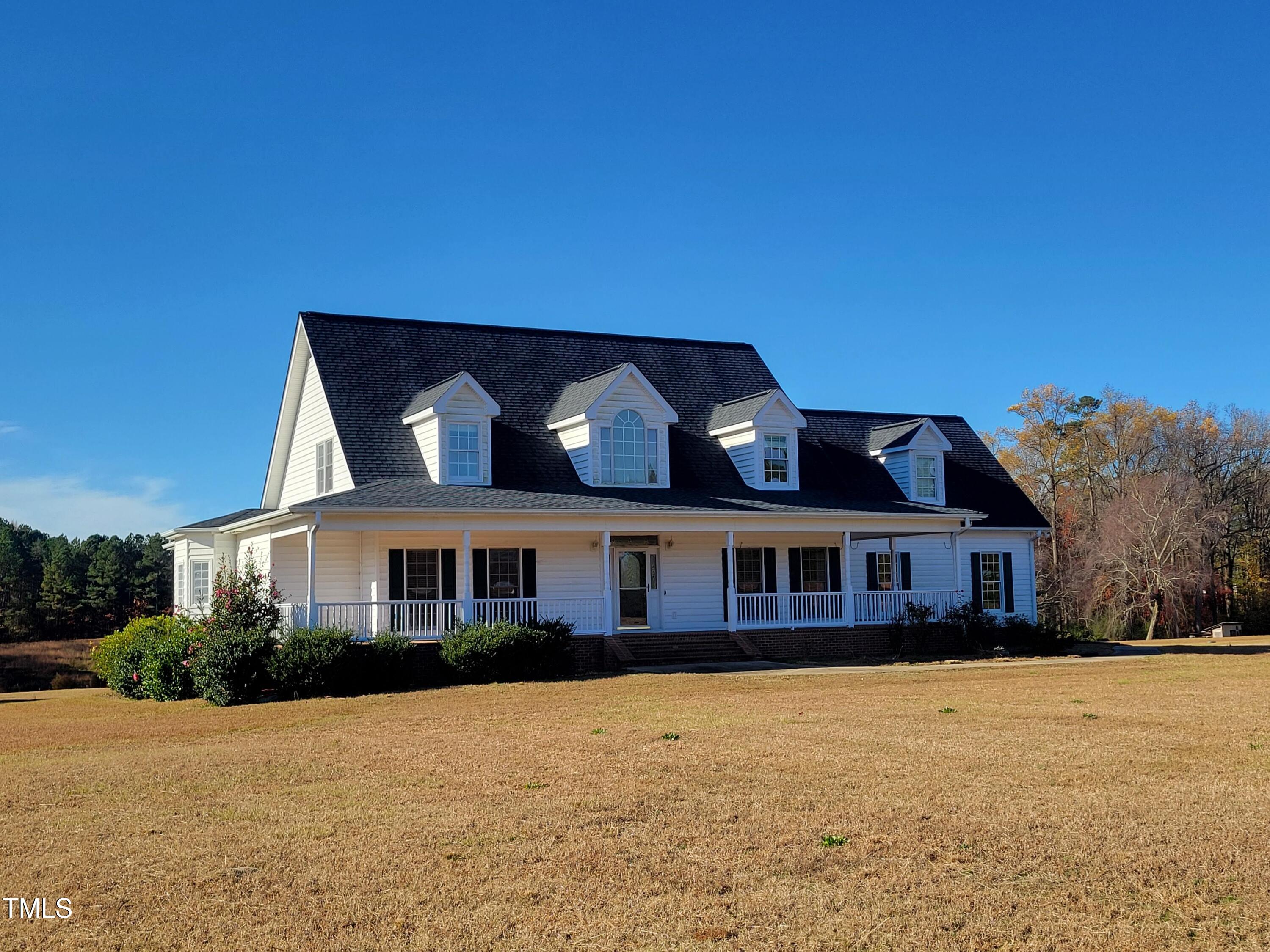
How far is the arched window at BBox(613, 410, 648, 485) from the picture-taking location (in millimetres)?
29344

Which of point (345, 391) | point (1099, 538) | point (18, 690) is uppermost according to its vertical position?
point (345, 391)

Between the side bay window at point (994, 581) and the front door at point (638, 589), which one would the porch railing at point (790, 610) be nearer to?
the front door at point (638, 589)

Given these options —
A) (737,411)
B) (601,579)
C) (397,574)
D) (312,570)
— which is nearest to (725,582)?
(601,579)

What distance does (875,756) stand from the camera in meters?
12.0

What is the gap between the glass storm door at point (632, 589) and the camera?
1161 inches

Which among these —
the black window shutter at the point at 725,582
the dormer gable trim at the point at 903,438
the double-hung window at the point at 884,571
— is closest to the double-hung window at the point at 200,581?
the black window shutter at the point at 725,582

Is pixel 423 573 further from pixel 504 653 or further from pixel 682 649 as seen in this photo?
pixel 682 649

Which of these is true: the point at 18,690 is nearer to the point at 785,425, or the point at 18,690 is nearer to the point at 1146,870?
the point at 785,425

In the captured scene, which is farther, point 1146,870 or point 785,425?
point 785,425

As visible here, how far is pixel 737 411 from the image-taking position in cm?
3169

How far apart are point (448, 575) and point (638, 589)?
17.1ft

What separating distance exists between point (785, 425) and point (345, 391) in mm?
11603

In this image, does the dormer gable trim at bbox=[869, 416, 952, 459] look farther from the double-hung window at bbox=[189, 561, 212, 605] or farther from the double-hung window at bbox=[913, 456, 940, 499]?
the double-hung window at bbox=[189, 561, 212, 605]

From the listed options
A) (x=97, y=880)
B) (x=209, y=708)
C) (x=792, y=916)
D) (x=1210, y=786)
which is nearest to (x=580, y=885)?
(x=792, y=916)
